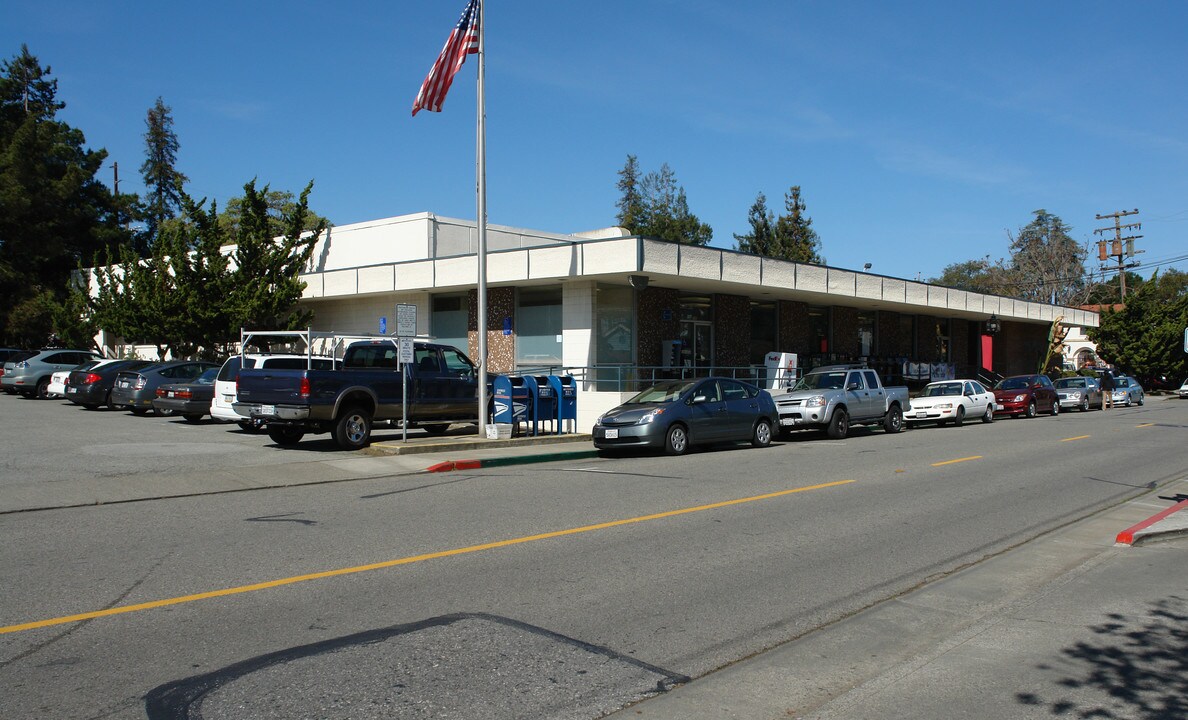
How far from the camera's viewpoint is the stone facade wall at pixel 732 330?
99.7 feet

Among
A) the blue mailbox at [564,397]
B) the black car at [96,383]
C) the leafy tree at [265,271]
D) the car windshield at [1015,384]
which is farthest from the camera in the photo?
the car windshield at [1015,384]

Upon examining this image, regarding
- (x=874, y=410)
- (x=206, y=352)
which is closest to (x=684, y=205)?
(x=206, y=352)

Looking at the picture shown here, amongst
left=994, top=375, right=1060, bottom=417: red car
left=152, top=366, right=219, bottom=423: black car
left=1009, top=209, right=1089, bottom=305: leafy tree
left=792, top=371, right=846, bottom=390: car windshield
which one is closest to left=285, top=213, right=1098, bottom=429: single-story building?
left=792, top=371, right=846, bottom=390: car windshield

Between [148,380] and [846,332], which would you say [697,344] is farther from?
[148,380]

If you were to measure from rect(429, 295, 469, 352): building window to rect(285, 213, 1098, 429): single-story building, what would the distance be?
51 mm

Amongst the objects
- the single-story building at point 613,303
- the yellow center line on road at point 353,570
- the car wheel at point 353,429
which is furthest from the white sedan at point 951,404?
the yellow center line on road at point 353,570

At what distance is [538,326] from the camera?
90.5 feet

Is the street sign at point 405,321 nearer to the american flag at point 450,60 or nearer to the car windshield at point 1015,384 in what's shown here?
the american flag at point 450,60

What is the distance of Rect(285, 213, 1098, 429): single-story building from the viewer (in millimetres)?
25781

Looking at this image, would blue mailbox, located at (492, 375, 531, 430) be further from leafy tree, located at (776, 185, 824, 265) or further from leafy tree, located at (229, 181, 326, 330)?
leafy tree, located at (776, 185, 824, 265)

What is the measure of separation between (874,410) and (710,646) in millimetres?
19805

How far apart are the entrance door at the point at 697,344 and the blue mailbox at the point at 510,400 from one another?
9670 mm

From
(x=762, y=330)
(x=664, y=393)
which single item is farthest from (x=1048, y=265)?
(x=664, y=393)

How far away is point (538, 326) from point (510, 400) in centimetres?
811
